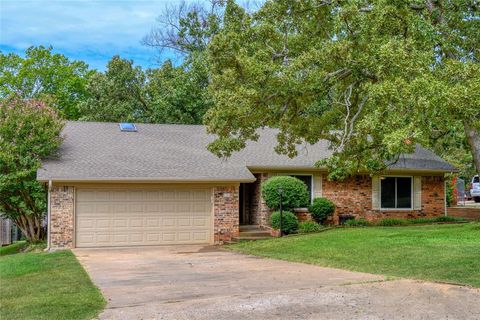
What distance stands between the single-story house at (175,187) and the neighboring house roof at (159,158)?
34 millimetres

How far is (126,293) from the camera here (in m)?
8.88

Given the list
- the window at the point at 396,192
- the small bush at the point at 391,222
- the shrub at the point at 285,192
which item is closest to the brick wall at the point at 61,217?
the shrub at the point at 285,192

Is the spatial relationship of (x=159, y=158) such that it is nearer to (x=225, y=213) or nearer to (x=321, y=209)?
(x=225, y=213)

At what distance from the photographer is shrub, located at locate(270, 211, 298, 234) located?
18203 millimetres

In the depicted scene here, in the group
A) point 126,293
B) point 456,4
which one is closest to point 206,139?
point 456,4

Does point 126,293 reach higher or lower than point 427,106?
lower

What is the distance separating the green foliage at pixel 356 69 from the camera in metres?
10.4

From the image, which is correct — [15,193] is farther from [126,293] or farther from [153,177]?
[126,293]

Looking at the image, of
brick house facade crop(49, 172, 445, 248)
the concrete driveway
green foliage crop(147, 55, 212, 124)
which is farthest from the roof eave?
green foliage crop(147, 55, 212, 124)

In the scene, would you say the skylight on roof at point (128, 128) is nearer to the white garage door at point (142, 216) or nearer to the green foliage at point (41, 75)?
the white garage door at point (142, 216)

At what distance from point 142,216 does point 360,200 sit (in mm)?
8179

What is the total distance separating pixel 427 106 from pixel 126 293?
614cm

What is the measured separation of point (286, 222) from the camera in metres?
18.2

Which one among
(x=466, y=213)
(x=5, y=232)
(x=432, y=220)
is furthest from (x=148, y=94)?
(x=466, y=213)
